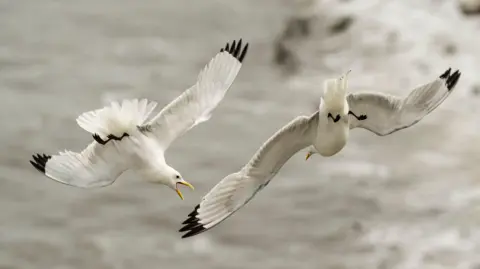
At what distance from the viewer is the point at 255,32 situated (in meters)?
1.85

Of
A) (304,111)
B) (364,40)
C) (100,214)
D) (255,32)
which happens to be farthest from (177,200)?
(364,40)

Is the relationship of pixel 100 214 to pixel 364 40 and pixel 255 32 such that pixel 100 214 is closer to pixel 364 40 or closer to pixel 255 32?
pixel 255 32

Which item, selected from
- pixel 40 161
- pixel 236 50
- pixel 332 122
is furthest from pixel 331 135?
pixel 40 161

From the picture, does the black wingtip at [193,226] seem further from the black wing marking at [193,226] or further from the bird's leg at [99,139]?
the bird's leg at [99,139]

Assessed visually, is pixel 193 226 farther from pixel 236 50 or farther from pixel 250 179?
pixel 236 50

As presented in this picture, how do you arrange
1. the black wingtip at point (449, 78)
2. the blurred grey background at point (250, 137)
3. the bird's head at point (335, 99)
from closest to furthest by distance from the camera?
the bird's head at point (335, 99)
the black wingtip at point (449, 78)
the blurred grey background at point (250, 137)

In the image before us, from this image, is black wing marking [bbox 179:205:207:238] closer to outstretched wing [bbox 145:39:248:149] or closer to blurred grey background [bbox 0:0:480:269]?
outstretched wing [bbox 145:39:248:149]

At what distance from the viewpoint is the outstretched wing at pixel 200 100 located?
31.8 inches

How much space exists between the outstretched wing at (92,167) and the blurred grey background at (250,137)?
32.0 inches

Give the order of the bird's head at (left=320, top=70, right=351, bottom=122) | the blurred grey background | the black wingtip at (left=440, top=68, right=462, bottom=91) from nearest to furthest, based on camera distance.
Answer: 1. the bird's head at (left=320, top=70, right=351, bottom=122)
2. the black wingtip at (left=440, top=68, right=462, bottom=91)
3. the blurred grey background

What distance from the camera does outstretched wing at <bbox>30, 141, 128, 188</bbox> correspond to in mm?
803

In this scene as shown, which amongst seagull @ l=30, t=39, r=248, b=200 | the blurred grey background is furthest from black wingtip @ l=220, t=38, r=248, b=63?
the blurred grey background

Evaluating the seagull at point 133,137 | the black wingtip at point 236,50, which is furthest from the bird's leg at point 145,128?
the black wingtip at point 236,50

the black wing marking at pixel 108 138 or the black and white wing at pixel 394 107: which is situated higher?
the black wing marking at pixel 108 138
